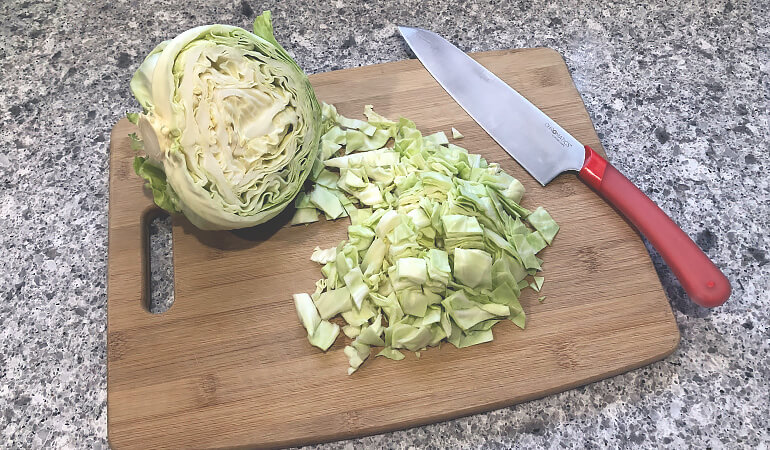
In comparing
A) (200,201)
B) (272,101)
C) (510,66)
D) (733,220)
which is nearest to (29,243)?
(200,201)

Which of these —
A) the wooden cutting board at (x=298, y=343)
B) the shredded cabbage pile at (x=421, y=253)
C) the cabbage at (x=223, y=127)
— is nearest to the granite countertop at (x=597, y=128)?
the wooden cutting board at (x=298, y=343)

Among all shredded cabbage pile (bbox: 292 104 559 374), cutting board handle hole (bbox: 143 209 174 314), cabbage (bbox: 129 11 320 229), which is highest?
cabbage (bbox: 129 11 320 229)

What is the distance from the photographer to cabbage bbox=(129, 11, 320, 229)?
1.20m

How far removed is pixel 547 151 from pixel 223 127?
0.69m

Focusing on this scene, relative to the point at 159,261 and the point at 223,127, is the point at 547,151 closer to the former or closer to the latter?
the point at 223,127

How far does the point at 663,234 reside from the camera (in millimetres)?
1270

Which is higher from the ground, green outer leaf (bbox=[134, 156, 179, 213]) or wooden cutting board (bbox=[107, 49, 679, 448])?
green outer leaf (bbox=[134, 156, 179, 213])

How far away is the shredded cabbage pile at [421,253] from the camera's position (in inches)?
46.7

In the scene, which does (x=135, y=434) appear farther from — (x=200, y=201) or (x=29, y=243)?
(x=29, y=243)

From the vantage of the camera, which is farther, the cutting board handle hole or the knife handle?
the cutting board handle hole

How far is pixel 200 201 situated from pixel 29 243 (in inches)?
20.3

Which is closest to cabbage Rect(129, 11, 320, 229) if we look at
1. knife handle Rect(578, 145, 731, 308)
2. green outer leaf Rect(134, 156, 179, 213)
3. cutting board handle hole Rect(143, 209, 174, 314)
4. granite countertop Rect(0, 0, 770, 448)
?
green outer leaf Rect(134, 156, 179, 213)

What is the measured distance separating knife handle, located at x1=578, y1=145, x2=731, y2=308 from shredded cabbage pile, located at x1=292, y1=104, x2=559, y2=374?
0.46 feet

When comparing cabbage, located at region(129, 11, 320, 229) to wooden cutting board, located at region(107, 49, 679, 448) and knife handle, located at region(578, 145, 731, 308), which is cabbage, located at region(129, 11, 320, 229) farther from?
knife handle, located at region(578, 145, 731, 308)
